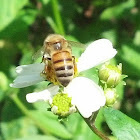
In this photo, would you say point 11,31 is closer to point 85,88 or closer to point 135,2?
point 135,2

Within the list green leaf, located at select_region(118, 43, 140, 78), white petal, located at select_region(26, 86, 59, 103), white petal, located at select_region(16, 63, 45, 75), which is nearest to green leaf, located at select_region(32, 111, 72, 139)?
green leaf, located at select_region(118, 43, 140, 78)

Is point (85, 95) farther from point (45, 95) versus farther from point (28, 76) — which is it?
point (28, 76)

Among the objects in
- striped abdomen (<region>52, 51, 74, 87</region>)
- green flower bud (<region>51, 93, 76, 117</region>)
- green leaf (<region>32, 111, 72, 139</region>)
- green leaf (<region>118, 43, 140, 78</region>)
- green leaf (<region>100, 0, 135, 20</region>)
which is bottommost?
green leaf (<region>32, 111, 72, 139</region>)

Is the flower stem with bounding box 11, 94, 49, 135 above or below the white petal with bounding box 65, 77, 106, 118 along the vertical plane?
below

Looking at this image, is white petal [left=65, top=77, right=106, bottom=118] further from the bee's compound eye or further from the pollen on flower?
the bee's compound eye

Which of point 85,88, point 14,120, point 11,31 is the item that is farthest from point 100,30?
point 85,88

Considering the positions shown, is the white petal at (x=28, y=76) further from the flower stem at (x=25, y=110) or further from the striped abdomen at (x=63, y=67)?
the flower stem at (x=25, y=110)
